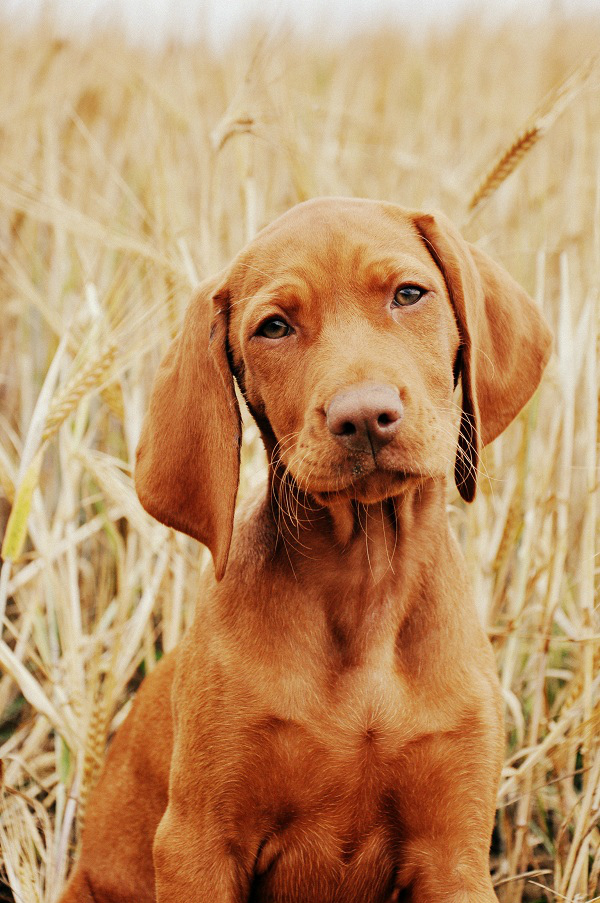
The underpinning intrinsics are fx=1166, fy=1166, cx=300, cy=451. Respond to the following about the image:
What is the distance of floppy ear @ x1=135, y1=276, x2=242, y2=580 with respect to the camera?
3105 mm

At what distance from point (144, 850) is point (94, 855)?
0.19 m

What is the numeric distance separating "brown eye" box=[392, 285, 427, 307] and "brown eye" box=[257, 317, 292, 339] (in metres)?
0.29

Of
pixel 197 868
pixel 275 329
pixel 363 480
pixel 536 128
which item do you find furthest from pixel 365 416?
pixel 536 128

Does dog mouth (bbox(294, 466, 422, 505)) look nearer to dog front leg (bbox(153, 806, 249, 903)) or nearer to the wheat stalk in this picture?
dog front leg (bbox(153, 806, 249, 903))

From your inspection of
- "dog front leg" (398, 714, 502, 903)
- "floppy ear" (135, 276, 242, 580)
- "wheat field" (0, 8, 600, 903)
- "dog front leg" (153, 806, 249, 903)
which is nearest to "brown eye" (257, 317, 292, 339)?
"floppy ear" (135, 276, 242, 580)

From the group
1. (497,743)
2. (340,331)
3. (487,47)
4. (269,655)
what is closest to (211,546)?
(269,655)

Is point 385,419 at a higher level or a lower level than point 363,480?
higher

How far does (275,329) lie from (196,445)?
381 millimetres

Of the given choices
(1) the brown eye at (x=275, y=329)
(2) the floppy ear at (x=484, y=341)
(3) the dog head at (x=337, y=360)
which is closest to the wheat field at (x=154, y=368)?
(2) the floppy ear at (x=484, y=341)

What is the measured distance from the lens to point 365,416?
2.63 metres

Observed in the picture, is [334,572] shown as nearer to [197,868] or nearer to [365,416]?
[365,416]

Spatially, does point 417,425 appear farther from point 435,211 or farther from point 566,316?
point 566,316

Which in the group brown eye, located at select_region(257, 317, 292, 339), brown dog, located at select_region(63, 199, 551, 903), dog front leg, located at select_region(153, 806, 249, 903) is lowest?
dog front leg, located at select_region(153, 806, 249, 903)

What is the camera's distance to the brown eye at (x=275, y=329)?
3.07m
